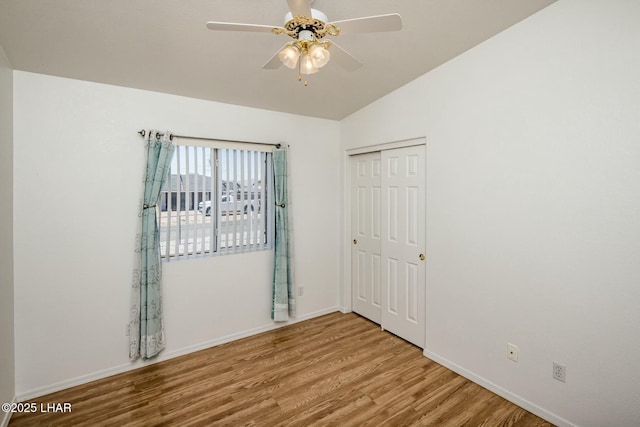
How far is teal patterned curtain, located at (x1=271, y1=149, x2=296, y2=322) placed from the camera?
325 centimetres

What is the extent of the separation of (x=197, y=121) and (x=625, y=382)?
3653 millimetres

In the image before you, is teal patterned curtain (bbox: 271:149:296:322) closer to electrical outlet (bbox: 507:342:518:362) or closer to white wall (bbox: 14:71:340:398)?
white wall (bbox: 14:71:340:398)

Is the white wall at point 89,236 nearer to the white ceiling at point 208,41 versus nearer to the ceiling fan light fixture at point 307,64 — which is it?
the white ceiling at point 208,41

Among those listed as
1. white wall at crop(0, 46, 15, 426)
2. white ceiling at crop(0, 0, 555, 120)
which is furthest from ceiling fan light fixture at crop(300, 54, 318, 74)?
white wall at crop(0, 46, 15, 426)

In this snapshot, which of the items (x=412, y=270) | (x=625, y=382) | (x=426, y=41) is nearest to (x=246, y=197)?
(x=412, y=270)

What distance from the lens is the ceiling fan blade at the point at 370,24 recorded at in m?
1.30

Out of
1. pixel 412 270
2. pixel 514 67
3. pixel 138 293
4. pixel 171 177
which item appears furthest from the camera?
pixel 412 270

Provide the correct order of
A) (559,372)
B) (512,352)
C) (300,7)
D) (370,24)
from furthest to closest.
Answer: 1. (512,352)
2. (559,372)
3. (370,24)
4. (300,7)

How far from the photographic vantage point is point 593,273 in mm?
1814

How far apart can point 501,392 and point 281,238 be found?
2330 mm

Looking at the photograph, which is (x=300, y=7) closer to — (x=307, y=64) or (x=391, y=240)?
(x=307, y=64)

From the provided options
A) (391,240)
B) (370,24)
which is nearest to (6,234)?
(370,24)

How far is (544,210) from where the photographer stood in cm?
202

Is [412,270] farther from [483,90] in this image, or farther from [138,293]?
[138,293]
